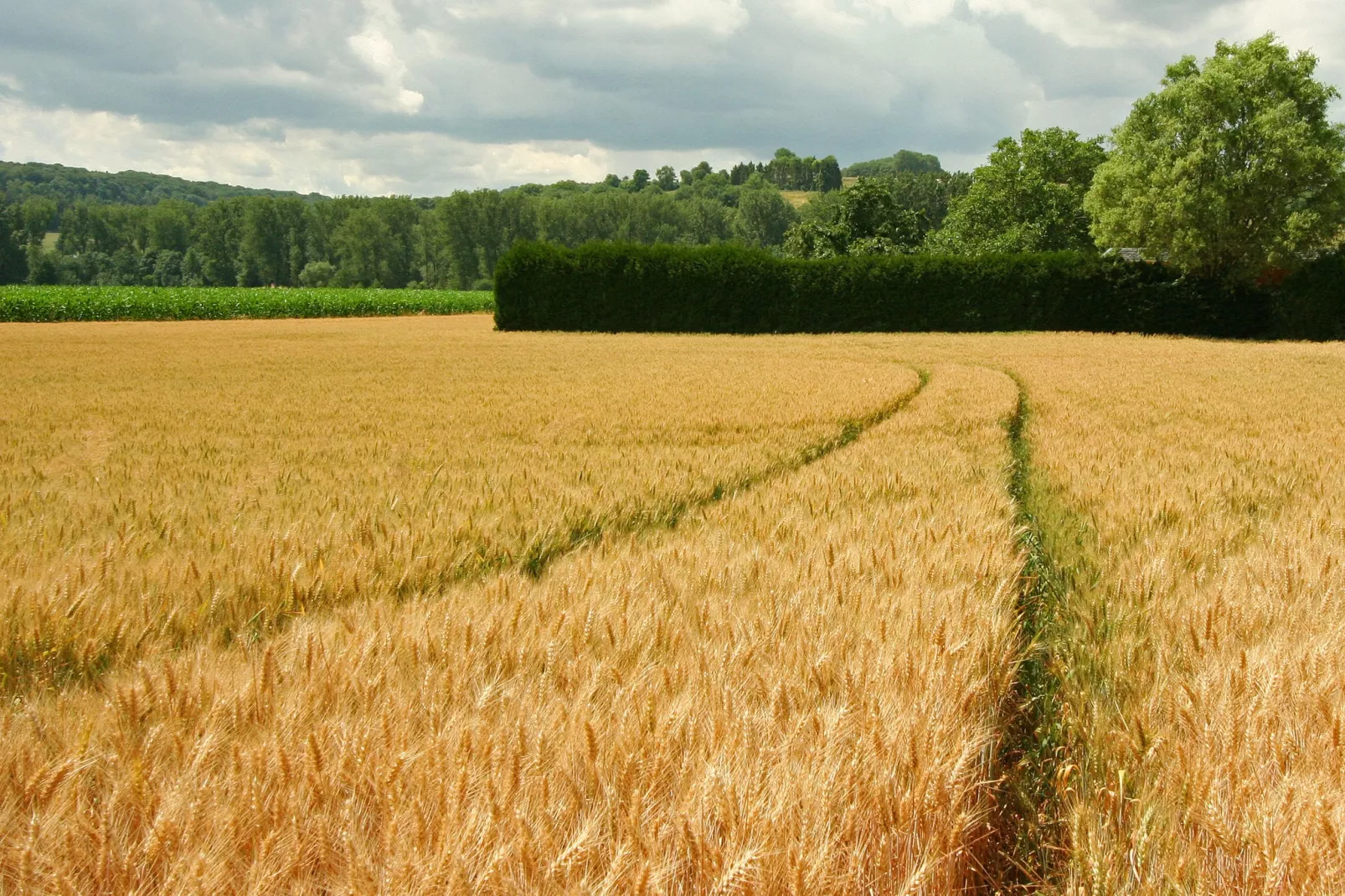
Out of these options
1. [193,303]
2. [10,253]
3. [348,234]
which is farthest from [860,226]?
[10,253]

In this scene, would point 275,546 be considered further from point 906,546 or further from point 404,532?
point 906,546

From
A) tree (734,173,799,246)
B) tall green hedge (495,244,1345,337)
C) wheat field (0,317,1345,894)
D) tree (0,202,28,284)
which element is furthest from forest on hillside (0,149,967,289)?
wheat field (0,317,1345,894)

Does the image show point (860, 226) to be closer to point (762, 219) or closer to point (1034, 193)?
point (1034, 193)

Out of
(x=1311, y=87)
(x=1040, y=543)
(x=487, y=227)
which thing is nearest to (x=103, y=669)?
(x=1040, y=543)

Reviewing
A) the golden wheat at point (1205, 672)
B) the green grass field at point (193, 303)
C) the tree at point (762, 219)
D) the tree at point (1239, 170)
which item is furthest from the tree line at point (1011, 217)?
the golden wheat at point (1205, 672)

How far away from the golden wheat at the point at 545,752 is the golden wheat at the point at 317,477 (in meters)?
0.57

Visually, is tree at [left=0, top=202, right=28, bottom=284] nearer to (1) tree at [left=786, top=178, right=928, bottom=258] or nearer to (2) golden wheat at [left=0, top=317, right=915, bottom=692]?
(1) tree at [left=786, top=178, right=928, bottom=258]

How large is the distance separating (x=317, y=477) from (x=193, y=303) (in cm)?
6396

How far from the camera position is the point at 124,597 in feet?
9.48

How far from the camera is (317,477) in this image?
5789mm

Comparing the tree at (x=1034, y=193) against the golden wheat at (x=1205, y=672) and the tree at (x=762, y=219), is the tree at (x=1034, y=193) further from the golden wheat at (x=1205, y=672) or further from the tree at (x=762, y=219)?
the tree at (x=762, y=219)

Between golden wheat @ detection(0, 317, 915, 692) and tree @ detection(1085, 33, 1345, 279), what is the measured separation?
23.0 m

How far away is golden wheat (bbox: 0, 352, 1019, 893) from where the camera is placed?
1.29 meters

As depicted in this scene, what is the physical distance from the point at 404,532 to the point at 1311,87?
41438 millimetres
